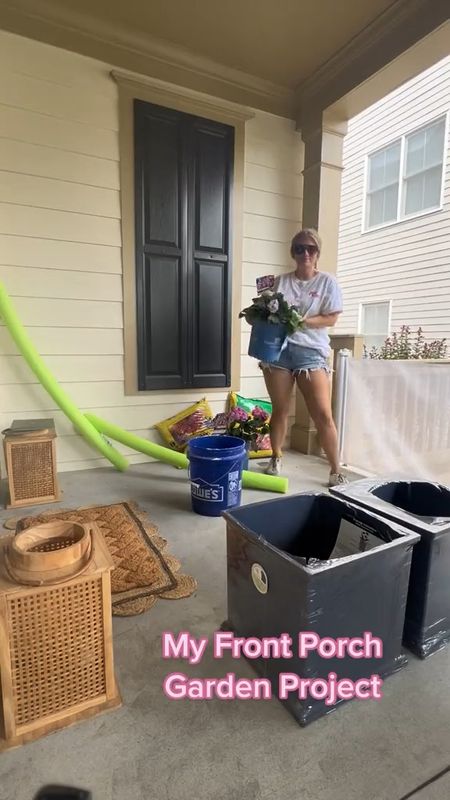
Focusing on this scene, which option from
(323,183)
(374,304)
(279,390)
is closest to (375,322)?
(374,304)

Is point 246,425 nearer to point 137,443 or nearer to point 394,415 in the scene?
point 137,443

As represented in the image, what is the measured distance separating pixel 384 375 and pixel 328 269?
1.10 m

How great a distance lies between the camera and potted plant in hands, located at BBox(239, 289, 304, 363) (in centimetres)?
216

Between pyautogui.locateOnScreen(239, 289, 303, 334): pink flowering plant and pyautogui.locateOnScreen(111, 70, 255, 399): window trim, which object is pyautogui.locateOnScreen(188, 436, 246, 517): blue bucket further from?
pyautogui.locateOnScreen(111, 70, 255, 399): window trim

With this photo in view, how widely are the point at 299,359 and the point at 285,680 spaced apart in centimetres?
168

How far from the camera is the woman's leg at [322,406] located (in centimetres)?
236

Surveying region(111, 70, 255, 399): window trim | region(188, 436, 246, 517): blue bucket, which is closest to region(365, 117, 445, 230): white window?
region(111, 70, 255, 399): window trim

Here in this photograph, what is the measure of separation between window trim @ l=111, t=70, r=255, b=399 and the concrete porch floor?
1911mm

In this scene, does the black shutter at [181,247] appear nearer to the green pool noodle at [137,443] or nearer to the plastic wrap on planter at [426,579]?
the green pool noodle at [137,443]

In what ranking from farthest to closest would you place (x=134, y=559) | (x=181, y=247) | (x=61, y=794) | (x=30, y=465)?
(x=181, y=247)
(x=30, y=465)
(x=134, y=559)
(x=61, y=794)

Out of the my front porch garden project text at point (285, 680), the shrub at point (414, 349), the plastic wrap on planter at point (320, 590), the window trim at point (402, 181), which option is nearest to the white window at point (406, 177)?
the window trim at point (402, 181)

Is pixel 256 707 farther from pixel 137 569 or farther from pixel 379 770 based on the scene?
pixel 137 569

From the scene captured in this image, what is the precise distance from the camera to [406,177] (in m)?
4.87

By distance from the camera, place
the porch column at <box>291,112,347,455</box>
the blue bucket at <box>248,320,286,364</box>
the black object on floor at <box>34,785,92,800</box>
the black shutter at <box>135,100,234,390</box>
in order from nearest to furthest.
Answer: the black object on floor at <box>34,785,92,800</box> → the blue bucket at <box>248,320,286,364</box> → the black shutter at <box>135,100,234,390</box> → the porch column at <box>291,112,347,455</box>
